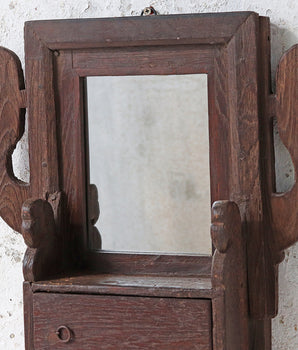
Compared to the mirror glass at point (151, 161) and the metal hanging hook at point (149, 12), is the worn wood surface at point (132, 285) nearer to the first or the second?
the mirror glass at point (151, 161)

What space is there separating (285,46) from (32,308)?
1.72ft

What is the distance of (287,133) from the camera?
3.85 feet

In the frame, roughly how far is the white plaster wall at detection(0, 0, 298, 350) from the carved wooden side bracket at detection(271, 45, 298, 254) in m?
0.04

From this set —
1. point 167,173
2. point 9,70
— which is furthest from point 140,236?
point 9,70

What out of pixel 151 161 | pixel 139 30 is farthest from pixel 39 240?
pixel 139 30

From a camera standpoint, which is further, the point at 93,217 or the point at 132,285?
the point at 93,217

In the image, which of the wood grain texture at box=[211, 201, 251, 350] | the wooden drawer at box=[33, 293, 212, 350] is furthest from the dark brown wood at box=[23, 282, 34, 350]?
the wood grain texture at box=[211, 201, 251, 350]

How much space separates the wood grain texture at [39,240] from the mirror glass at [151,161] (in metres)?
0.08

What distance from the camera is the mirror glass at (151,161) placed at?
122 centimetres

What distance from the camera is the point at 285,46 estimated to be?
1.19 metres

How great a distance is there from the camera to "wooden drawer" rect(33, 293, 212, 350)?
1131 millimetres

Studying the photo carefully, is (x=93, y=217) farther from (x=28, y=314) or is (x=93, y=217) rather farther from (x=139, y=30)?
(x=139, y=30)

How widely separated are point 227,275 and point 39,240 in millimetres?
286

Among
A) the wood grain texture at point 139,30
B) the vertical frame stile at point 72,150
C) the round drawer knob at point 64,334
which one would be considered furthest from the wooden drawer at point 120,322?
the wood grain texture at point 139,30
